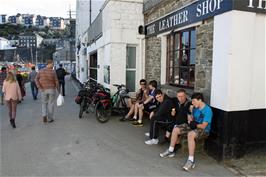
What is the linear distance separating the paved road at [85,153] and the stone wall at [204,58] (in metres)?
1.39

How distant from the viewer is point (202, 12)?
5.85 m

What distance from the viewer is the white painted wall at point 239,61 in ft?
16.2

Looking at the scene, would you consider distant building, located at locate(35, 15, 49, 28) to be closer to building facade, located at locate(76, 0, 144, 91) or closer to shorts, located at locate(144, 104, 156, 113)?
building facade, located at locate(76, 0, 144, 91)

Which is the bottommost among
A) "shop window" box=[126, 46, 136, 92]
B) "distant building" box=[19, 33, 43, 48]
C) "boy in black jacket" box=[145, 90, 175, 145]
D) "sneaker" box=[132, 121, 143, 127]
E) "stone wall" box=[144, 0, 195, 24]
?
"sneaker" box=[132, 121, 143, 127]

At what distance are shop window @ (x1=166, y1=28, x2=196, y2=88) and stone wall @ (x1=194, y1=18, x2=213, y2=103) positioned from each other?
509mm

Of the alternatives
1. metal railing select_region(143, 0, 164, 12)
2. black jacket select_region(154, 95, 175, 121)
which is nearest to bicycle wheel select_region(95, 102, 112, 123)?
black jacket select_region(154, 95, 175, 121)

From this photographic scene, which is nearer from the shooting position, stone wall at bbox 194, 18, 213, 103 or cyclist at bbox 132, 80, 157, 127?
stone wall at bbox 194, 18, 213, 103

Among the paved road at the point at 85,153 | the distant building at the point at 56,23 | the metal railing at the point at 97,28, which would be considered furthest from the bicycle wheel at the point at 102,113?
the distant building at the point at 56,23

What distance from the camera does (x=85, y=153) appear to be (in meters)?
5.58

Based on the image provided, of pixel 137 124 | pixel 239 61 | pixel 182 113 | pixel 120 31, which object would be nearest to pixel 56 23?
pixel 120 31

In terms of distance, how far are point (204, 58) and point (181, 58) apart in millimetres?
1488

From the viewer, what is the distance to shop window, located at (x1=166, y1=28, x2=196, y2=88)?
6.86 m

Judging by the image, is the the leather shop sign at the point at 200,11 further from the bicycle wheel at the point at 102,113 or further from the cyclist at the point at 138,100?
the bicycle wheel at the point at 102,113

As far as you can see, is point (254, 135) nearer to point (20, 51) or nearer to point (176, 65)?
point (176, 65)
